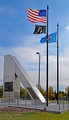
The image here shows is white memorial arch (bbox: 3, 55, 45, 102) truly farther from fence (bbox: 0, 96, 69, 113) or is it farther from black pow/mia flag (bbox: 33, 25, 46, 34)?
black pow/mia flag (bbox: 33, 25, 46, 34)

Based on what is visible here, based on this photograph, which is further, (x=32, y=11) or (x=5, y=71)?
(x=5, y=71)

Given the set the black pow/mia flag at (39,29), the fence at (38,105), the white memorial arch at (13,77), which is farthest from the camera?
A: the white memorial arch at (13,77)

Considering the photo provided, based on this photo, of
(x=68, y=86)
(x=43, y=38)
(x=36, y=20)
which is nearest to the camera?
(x=36, y=20)

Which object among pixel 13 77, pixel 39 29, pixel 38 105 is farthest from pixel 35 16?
pixel 13 77

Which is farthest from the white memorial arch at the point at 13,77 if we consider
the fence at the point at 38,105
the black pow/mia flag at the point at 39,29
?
the black pow/mia flag at the point at 39,29

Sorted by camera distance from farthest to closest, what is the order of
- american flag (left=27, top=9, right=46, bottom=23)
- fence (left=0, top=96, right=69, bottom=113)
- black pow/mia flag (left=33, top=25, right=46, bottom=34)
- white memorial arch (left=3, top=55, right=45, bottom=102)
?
white memorial arch (left=3, top=55, right=45, bottom=102)
black pow/mia flag (left=33, top=25, right=46, bottom=34)
american flag (left=27, top=9, right=46, bottom=23)
fence (left=0, top=96, right=69, bottom=113)

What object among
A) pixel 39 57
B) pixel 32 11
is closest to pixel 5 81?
pixel 39 57

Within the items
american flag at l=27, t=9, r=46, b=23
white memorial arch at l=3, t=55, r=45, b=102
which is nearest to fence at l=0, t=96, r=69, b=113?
white memorial arch at l=3, t=55, r=45, b=102

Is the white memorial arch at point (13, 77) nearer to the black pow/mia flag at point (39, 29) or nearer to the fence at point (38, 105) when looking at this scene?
the fence at point (38, 105)

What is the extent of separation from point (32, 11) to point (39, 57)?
1441 cm

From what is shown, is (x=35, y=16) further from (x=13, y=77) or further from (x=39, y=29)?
(x=13, y=77)

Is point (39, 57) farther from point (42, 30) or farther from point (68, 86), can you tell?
point (68, 86)

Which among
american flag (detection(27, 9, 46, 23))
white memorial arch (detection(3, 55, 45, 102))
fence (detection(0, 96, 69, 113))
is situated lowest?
fence (detection(0, 96, 69, 113))

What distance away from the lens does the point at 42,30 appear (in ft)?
79.6
